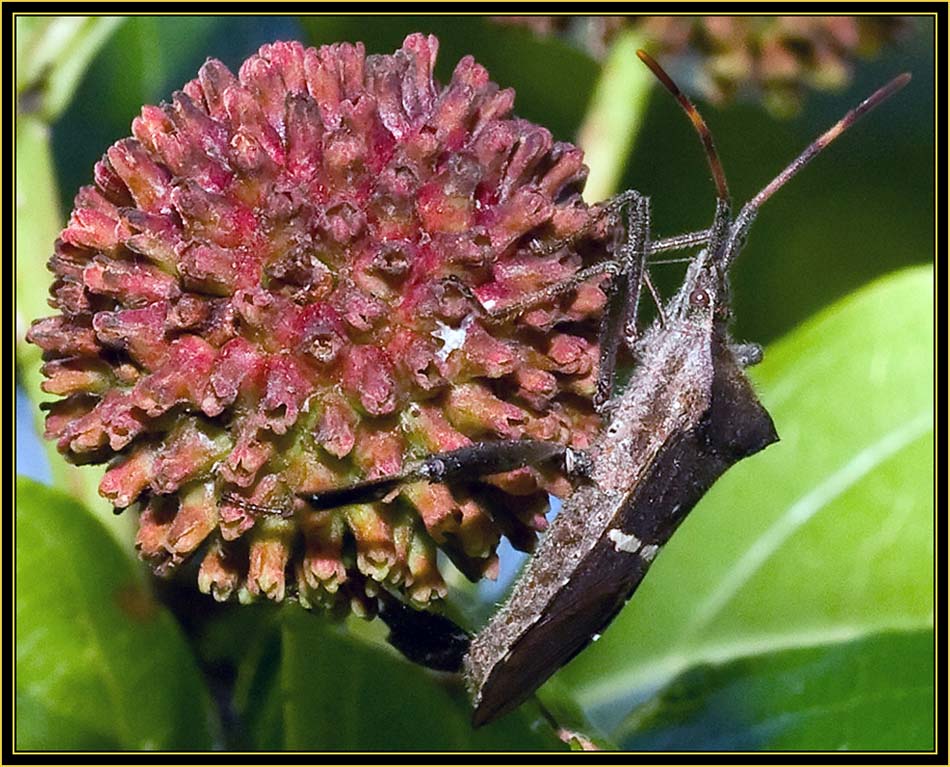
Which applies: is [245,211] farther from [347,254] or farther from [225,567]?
[225,567]

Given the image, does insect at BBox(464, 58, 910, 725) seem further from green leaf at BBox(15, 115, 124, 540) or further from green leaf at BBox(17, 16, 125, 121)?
green leaf at BBox(17, 16, 125, 121)

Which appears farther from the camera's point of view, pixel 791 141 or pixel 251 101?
pixel 791 141

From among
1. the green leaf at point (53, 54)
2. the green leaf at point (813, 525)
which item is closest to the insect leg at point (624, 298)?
the green leaf at point (813, 525)

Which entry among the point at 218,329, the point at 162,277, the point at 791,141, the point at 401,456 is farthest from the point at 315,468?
the point at 791,141

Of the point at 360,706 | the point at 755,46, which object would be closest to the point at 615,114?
the point at 755,46

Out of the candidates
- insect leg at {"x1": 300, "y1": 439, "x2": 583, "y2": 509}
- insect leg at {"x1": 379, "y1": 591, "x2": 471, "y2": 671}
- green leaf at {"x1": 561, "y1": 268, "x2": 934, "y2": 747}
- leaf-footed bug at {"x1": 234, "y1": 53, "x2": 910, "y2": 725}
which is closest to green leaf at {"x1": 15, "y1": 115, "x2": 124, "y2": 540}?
insect leg at {"x1": 379, "y1": 591, "x2": 471, "y2": 671}

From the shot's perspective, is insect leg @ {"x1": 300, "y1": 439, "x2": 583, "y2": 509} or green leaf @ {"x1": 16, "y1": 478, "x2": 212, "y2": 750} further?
green leaf @ {"x1": 16, "y1": 478, "x2": 212, "y2": 750}

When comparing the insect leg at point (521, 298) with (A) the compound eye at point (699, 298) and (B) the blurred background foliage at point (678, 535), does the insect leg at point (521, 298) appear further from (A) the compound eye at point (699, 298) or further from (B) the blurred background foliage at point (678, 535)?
(B) the blurred background foliage at point (678, 535)
